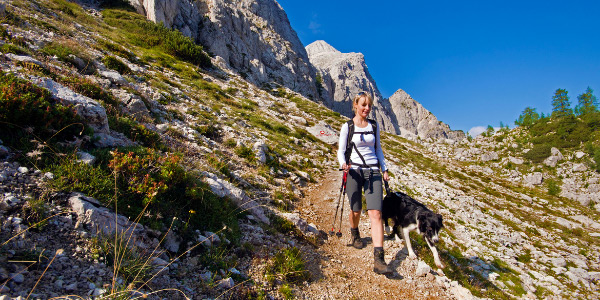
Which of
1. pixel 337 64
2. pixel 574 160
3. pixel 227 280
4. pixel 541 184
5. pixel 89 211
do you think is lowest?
pixel 227 280

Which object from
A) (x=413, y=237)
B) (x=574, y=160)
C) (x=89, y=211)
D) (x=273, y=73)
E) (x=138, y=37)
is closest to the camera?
(x=89, y=211)

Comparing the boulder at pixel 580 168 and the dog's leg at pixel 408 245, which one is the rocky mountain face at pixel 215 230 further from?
the boulder at pixel 580 168

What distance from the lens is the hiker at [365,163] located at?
17.2 feet

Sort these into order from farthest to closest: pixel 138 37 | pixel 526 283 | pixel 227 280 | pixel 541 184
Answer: pixel 541 184, pixel 138 37, pixel 526 283, pixel 227 280

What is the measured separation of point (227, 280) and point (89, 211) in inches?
86.8

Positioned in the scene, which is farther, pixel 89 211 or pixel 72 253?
pixel 89 211

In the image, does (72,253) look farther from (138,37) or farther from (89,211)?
(138,37)

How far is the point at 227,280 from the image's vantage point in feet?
12.5

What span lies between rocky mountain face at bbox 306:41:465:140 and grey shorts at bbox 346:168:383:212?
359ft

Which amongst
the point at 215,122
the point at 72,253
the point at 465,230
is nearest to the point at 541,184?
the point at 465,230

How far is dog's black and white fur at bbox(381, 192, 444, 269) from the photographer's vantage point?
595 centimetres

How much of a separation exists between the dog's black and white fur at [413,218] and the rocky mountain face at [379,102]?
108m

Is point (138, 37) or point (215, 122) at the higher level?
point (138, 37)

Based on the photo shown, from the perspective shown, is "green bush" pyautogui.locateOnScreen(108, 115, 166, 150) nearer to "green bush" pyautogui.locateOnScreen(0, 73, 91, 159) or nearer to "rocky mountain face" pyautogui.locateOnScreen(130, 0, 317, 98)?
"green bush" pyautogui.locateOnScreen(0, 73, 91, 159)
